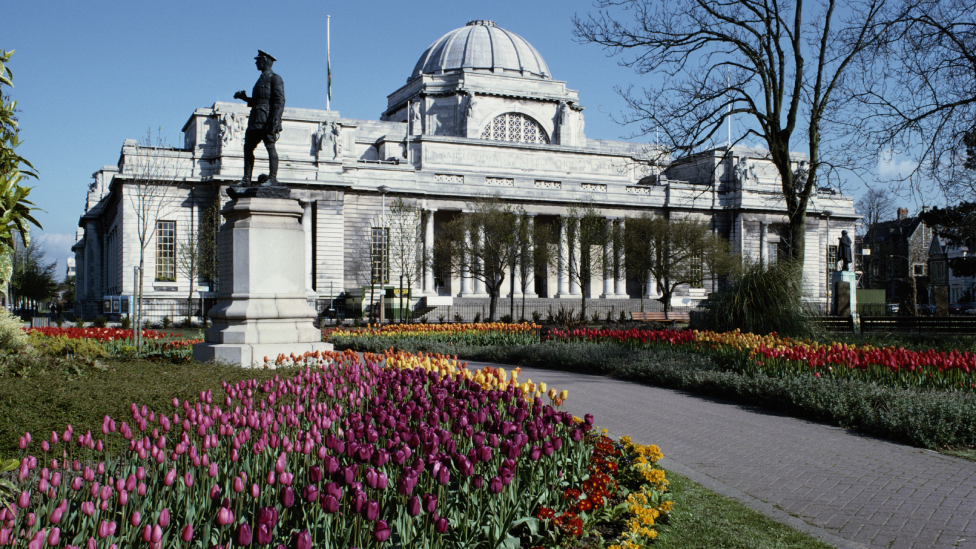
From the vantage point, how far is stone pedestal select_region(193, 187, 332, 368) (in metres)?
12.2

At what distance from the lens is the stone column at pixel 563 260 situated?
50.1m

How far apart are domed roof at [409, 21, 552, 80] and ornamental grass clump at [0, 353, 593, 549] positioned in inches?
2511

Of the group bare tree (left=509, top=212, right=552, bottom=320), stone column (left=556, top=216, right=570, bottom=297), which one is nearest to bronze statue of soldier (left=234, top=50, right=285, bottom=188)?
bare tree (left=509, top=212, right=552, bottom=320)

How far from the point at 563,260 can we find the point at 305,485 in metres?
47.4

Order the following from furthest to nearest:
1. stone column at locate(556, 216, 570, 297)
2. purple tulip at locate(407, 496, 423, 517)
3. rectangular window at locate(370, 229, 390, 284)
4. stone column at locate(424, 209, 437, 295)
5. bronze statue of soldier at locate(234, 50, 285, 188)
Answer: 1. stone column at locate(556, 216, 570, 297)
2. stone column at locate(424, 209, 437, 295)
3. rectangular window at locate(370, 229, 390, 284)
4. bronze statue of soldier at locate(234, 50, 285, 188)
5. purple tulip at locate(407, 496, 423, 517)

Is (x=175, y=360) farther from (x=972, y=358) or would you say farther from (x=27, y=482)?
(x=972, y=358)

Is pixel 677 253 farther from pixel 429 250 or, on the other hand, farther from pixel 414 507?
pixel 414 507

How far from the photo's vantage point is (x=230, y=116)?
48.9 meters

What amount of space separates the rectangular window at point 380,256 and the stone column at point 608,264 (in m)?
14.5

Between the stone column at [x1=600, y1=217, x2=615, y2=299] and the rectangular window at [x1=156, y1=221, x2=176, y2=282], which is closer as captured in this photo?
the rectangular window at [x1=156, y1=221, x2=176, y2=282]

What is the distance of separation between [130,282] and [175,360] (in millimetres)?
38339

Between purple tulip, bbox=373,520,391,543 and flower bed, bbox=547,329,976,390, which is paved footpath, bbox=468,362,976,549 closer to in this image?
flower bed, bbox=547,329,976,390

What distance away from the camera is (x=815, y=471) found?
7.66m

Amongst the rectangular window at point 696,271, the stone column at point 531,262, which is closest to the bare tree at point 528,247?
the stone column at point 531,262
